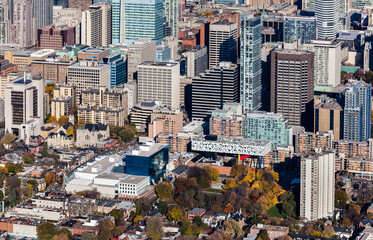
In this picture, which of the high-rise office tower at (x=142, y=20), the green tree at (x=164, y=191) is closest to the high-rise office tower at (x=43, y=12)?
the high-rise office tower at (x=142, y=20)

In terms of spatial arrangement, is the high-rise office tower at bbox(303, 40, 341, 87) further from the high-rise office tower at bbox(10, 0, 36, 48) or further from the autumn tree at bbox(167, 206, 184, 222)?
the high-rise office tower at bbox(10, 0, 36, 48)

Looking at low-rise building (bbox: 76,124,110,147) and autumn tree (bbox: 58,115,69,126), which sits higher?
autumn tree (bbox: 58,115,69,126)

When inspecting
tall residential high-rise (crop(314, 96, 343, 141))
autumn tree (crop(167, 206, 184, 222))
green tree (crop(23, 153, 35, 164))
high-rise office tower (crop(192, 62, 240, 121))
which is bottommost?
autumn tree (crop(167, 206, 184, 222))

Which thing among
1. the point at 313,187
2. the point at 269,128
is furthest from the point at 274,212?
the point at 269,128

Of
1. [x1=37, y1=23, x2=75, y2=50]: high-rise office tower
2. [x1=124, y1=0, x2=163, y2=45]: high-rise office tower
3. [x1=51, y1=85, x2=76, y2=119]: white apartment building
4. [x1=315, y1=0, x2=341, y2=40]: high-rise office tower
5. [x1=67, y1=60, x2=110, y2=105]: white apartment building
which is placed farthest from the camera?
[x1=315, y1=0, x2=341, y2=40]: high-rise office tower

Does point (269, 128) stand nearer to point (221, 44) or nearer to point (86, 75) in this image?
point (86, 75)

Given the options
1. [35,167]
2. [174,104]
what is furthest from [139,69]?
[35,167]

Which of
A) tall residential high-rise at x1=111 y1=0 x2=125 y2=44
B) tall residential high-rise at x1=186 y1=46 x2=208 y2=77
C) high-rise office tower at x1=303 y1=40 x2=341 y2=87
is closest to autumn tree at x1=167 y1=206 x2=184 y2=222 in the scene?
tall residential high-rise at x1=186 y1=46 x2=208 y2=77
